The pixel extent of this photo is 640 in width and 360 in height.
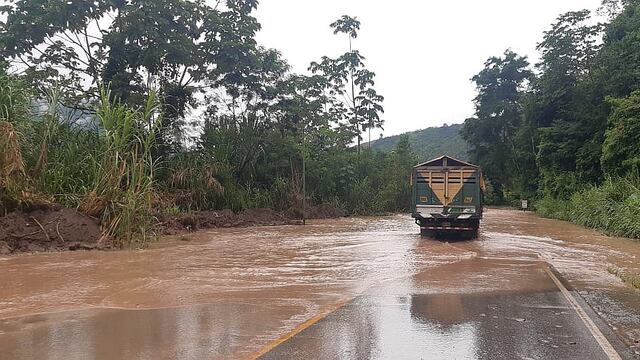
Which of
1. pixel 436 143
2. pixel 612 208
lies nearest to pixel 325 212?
pixel 612 208

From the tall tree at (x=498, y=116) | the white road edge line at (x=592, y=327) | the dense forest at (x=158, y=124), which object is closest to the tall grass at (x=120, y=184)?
the dense forest at (x=158, y=124)

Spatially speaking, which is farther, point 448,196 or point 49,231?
point 448,196

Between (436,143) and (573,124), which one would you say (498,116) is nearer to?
(573,124)

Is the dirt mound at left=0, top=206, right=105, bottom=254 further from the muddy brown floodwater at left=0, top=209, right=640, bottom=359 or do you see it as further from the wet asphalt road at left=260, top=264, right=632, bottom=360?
the wet asphalt road at left=260, top=264, right=632, bottom=360

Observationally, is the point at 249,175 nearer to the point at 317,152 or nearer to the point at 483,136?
the point at 317,152

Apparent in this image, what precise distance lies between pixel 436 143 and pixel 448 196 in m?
78.3

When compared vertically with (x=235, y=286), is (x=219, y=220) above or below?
above

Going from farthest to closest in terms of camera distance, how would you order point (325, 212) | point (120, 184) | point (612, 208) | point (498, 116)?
point (498, 116), point (325, 212), point (612, 208), point (120, 184)

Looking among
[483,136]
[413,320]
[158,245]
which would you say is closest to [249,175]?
[158,245]

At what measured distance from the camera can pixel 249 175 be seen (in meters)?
29.0

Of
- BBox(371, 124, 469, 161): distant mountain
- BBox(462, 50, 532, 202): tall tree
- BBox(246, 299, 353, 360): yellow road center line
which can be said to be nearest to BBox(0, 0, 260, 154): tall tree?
BBox(246, 299, 353, 360): yellow road center line

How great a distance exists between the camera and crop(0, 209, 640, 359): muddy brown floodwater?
596cm

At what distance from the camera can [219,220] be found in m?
23.7

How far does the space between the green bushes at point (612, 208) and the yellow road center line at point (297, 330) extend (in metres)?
16.1
